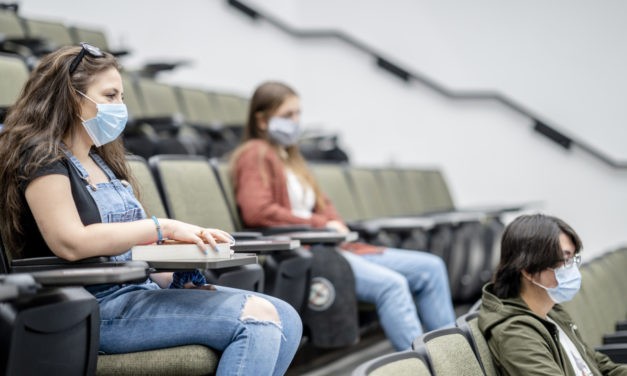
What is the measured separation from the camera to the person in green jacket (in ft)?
2.42

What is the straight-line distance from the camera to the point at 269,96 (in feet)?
3.85

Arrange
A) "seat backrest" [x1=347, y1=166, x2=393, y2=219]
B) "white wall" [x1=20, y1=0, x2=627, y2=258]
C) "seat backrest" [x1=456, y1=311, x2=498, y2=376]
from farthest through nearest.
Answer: "white wall" [x1=20, y1=0, x2=627, y2=258] < "seat backrest" [x1=347, y1=166, x2=393, y2=219] < "seat backrest" [x1=456, y1=311, x2=498, y2=376]

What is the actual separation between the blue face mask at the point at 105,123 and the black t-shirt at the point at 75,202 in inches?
1.6

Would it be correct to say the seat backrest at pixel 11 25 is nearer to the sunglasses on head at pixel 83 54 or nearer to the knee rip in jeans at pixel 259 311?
the sunglasses on head at pixel 83 54

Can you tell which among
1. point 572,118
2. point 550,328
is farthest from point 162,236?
point 572,118

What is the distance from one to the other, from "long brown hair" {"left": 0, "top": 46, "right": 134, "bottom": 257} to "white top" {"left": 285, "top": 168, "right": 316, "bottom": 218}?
506 millimetres

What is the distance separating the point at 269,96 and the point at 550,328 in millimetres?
577

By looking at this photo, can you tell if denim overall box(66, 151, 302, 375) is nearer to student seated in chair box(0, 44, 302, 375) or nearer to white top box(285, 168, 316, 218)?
student seated in chair box(0, 44, 302, 375)

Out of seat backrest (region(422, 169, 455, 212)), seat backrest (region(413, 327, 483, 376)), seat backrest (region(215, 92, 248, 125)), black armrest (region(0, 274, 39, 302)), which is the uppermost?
black armrest (region(0, 274, 39, 302))

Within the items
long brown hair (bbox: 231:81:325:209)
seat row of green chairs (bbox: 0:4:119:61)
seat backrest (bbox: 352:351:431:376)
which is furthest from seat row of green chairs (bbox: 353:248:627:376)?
seat row of green chairs (bbox: 0:4:119:61)

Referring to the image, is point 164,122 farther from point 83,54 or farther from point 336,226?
point 83,54

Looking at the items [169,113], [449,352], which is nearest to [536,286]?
[449,352]

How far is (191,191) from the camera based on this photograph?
3.18ft

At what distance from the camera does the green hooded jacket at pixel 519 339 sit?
695mm
